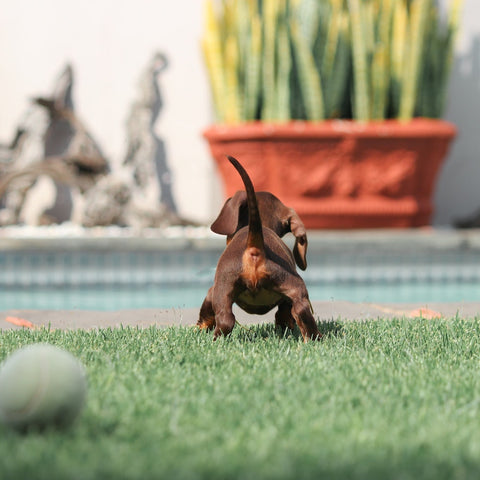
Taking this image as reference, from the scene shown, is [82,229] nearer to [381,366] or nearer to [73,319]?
[73,319]

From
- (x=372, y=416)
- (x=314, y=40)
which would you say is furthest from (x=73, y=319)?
(x=314, y=40)

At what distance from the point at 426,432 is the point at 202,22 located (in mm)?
6968

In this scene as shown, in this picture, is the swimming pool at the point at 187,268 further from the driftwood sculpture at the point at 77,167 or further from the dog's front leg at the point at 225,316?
the dog's front leg at the point at 225,316

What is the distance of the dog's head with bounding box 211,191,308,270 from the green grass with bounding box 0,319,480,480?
1.29 feet

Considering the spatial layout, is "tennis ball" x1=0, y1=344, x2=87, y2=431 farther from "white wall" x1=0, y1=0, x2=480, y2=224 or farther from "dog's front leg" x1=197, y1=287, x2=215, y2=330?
"white wall" x1=0, y1=0, x2=480, y2=224

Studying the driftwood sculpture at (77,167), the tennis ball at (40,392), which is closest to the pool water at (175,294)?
the driftwood sculpture at (77,167)

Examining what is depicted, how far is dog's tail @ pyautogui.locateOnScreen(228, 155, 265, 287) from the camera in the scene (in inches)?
101

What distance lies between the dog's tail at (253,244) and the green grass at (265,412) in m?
0.30

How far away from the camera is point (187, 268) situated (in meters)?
5.48

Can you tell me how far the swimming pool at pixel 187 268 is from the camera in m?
5.28

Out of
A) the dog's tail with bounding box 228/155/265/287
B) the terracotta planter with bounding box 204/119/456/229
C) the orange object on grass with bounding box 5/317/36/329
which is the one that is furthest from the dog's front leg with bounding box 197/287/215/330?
the terracotta planter with bounding box 204/119/456/229

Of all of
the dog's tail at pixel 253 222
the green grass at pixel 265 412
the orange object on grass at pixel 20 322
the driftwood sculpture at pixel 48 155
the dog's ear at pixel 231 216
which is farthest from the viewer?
the driftwood sculpture at pixel 48 155

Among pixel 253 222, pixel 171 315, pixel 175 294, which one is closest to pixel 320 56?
pixel 175 294

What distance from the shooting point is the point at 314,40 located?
622cm
